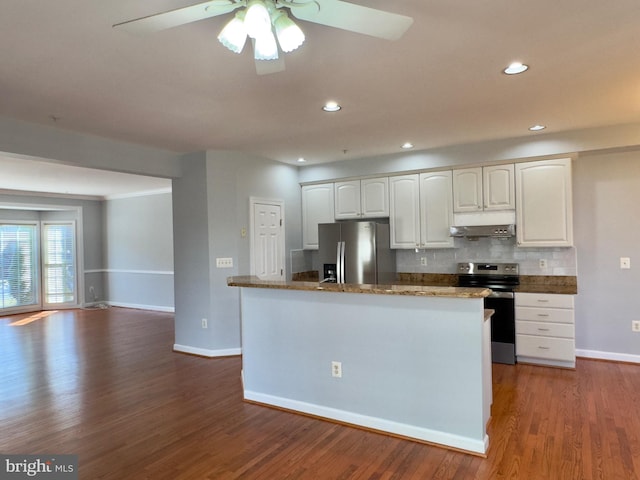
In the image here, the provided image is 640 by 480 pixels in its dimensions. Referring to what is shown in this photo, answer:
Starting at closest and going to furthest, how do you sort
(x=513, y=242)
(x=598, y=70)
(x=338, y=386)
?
(x=598, y=70) → (x=338, y=386) → (x=513, y=242)

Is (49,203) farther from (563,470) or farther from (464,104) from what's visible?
(563,470)

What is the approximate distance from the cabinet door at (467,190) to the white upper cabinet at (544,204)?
413 mm

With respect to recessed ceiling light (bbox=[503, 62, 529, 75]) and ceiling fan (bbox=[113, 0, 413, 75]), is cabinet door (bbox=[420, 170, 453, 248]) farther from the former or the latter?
ceiling fan (bbox=[113, 0, 413, 75])

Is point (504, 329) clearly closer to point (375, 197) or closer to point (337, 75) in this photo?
point (375, 197)

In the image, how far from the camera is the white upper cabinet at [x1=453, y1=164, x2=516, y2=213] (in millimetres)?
4539

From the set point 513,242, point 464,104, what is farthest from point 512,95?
point 513,242

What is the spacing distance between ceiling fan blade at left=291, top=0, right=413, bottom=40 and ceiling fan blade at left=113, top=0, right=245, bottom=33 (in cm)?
28

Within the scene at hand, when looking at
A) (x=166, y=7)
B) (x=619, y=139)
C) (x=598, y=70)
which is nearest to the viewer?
(x=166, y=7)

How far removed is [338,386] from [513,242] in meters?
2.95

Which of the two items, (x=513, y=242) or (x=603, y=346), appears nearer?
(x=603, y=346)

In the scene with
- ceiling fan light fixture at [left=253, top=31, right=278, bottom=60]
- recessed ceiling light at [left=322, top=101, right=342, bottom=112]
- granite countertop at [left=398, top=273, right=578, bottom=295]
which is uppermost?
recessed ceiling light at [left=322, top=101, right=342, bottom=112]

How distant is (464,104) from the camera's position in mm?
3268

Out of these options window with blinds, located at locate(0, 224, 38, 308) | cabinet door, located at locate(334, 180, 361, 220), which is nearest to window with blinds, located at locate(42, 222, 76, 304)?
window with blinds, located at locate(0, 224, 38, 308)

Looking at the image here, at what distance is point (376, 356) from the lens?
2879 millimetres
